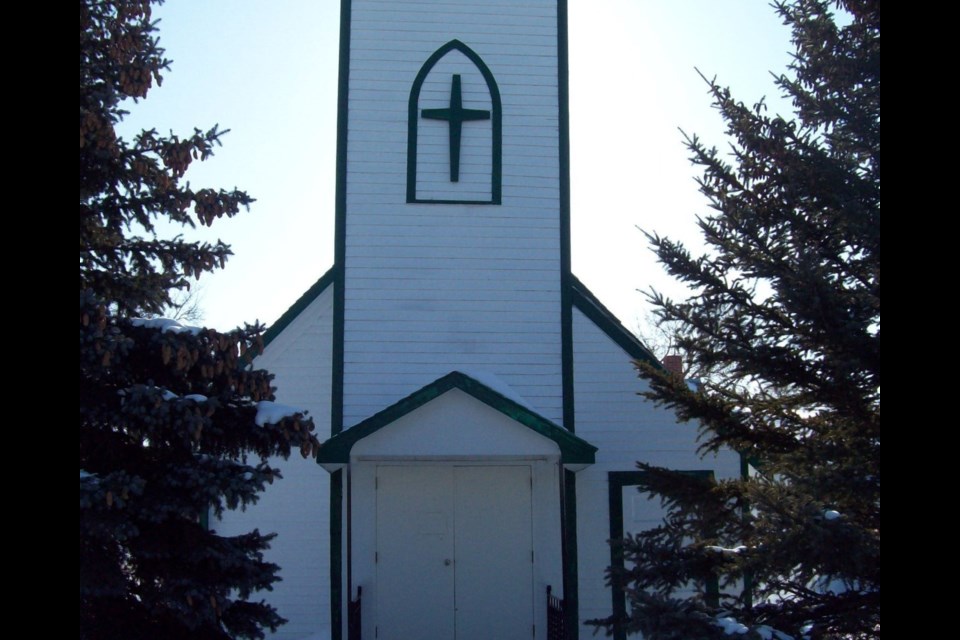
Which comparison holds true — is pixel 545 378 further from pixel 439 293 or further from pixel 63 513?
pixel 63 513

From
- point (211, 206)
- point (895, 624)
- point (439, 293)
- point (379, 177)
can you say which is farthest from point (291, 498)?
point (895, 624)

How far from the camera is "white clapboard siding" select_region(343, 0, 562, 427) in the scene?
11.7m

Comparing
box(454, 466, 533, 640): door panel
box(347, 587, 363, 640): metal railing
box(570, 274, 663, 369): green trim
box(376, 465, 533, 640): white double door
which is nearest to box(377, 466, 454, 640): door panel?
box(376, 465, 533, 640): white double door

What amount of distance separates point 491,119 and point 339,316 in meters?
3.18

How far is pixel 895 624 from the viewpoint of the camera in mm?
4617

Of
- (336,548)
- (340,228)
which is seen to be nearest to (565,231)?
(340,228)

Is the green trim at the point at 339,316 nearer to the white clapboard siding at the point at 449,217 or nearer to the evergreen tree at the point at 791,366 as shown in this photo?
the white clapboard siding at the point at 449,217

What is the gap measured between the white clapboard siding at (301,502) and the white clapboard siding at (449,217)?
1.16 feet

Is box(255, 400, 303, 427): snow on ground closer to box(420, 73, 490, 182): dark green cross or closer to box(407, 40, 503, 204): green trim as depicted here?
box(407, 40, 503, 204): green trim

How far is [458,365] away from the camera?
11.7 meters

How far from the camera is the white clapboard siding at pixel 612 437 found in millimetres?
11594

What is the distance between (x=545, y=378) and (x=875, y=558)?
5.98 m

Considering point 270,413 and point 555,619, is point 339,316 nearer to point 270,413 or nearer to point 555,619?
point 555,619

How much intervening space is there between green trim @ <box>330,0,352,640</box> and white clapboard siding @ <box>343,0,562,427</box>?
0.26 ft
